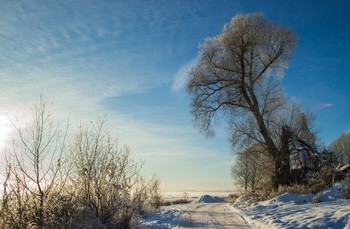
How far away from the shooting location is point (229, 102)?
2355 centimetres

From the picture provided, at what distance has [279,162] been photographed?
2245cm

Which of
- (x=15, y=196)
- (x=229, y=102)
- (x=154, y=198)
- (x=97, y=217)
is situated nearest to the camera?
(x=15, y=196)

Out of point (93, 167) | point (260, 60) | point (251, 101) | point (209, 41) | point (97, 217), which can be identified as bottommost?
point (97, 217)

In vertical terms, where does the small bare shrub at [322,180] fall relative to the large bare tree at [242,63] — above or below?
below

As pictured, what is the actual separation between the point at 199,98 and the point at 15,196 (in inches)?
734

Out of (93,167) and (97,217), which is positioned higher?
(93,167)

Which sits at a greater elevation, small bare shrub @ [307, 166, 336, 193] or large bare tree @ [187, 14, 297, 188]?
large bare tree @ [187, 14, 297, 188]

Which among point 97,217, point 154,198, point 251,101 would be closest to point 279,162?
point 251,101

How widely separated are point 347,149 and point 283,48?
40166 mm

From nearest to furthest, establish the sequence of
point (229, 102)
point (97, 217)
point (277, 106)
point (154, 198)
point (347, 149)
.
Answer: point (97, 217) < point (154, 198) < point (229, 102) < point (277, 106) < point (347, 149)

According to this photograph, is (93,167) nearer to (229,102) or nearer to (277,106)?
(229,102)

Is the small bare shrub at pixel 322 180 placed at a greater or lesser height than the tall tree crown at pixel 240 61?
lesser

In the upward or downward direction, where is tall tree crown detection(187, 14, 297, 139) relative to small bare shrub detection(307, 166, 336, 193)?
upward

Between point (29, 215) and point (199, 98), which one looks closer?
point (29, 215)
